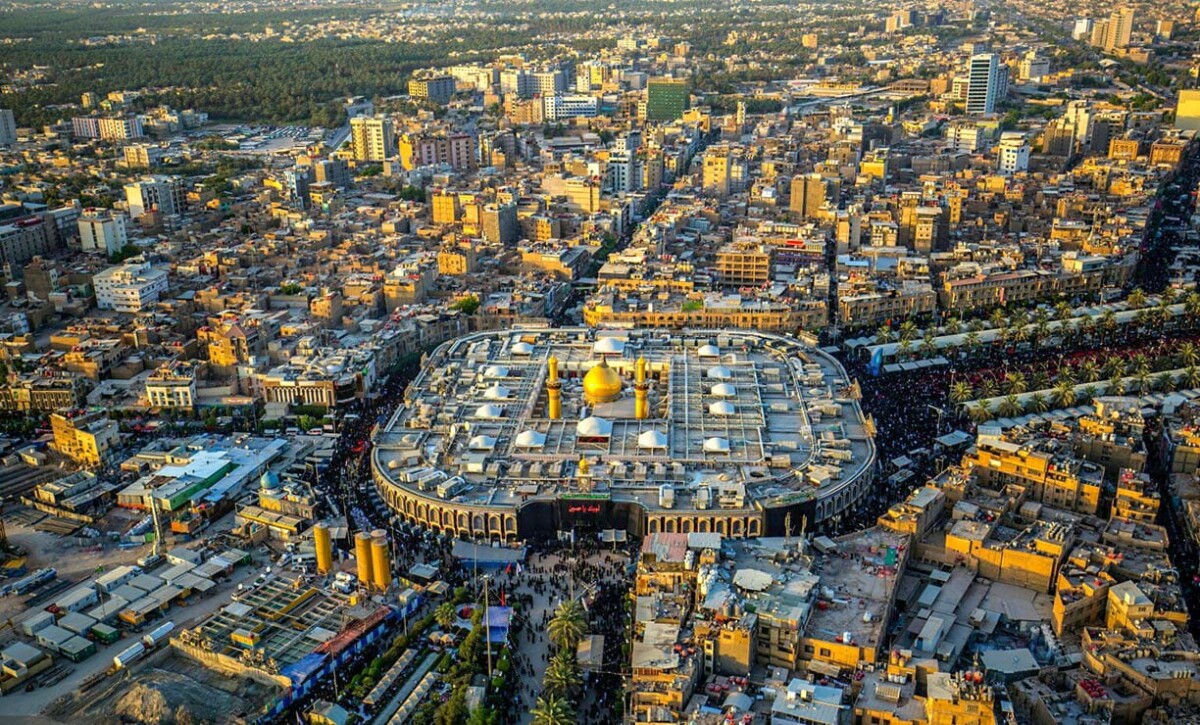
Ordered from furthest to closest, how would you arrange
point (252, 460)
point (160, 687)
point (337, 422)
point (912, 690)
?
point (337, 422) → point (252, 460) → point (160, 687) → point (912, 690)

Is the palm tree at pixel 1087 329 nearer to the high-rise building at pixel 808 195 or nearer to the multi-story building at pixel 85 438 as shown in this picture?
the high-rise building at pixel 808 195

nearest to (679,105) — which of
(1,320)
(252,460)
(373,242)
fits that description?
(373,242)

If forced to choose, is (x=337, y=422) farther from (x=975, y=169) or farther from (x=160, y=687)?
(x=975, y=169)

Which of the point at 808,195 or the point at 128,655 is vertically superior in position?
the point at 808,195

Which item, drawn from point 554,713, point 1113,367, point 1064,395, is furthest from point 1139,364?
point 554,713

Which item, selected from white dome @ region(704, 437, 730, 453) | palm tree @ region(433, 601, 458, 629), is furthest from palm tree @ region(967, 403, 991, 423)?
palm tree @ region(433, 601, 458, 629)

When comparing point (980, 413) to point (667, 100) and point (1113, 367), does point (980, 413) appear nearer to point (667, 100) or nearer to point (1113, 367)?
point (1113, 367)
